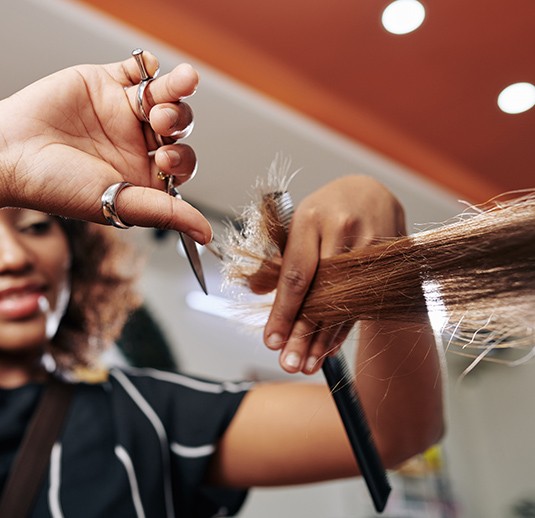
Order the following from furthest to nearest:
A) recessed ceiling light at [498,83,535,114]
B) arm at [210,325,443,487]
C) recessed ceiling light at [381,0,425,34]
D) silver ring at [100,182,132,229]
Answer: recessed ceiling light at [381,0,425,34], recessed ceiling light at [498,83,535,114], arm at [210,325,443,487], silver ring at [100,182,132,229]


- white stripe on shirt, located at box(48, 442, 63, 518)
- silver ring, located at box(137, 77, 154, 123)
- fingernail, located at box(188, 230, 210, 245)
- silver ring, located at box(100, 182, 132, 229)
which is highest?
silver ring, located at box(137, 77, 154, 123)

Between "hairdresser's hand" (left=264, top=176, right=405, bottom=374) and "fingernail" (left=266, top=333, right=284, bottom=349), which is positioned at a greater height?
"hairdresser's hand" (left=264, top=176, right=405, bottom=374)

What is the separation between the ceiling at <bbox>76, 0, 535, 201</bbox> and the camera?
813mm

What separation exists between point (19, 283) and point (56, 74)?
1.85 ft

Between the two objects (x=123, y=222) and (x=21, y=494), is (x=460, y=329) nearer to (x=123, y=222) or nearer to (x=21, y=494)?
(x=123, y=222)

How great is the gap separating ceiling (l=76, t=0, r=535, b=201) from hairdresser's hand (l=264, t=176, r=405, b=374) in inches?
5.6

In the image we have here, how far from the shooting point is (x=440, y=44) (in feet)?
3.83

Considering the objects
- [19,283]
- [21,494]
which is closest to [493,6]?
[19,283]

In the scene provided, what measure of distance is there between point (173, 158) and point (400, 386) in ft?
1.14

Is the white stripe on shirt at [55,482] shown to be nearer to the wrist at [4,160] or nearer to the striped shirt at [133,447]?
the striped shirt at [133,447]

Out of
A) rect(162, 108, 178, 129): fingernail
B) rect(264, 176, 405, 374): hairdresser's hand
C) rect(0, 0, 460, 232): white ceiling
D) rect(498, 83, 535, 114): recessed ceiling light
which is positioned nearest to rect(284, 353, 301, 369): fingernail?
rect(264, 176, 405, 374): hairdresser's hand

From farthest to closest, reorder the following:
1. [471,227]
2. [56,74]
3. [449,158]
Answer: [449,158], [56,74], [471,227]

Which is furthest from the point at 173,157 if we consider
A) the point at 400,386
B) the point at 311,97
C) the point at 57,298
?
the point at 311,97

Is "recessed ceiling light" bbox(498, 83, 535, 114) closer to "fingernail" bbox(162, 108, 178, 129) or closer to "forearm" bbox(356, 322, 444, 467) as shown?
"forearm" bbox(356, 322, 444, 467)
